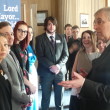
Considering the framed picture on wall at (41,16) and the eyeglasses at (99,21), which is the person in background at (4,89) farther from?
the framed picture on wall at (41,16)

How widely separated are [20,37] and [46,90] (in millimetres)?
1174

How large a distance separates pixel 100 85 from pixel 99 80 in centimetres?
7

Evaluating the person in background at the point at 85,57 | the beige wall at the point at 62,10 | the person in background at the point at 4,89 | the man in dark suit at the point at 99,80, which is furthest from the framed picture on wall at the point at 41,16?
the man in dark suit at the point at 99,80

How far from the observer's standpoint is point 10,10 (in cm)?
334

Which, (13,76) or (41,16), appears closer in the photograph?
(13,76)

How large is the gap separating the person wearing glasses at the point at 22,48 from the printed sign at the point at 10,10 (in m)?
0.61

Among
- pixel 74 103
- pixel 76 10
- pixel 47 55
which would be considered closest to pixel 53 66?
pixel 47 55

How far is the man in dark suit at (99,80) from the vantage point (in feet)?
4.63

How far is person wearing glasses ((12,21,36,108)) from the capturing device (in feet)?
8.29

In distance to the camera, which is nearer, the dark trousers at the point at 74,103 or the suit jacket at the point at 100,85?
the suit jacket at the point at 100,85

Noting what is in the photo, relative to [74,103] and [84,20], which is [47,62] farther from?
[84,20]

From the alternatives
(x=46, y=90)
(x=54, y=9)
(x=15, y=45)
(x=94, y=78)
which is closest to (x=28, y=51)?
(x=15, y=45)

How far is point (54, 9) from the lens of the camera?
651cm

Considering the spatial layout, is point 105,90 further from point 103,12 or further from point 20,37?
point 20,37
